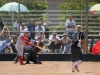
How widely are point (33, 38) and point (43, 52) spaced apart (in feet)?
2.84

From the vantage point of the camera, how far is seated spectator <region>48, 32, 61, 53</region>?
19.5 meters

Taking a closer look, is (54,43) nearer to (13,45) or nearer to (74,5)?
(13,45)

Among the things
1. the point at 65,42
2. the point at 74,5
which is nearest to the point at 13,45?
the point at 65,42

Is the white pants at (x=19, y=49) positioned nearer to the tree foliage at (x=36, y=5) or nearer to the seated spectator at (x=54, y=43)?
the seated spectator at (x=54, y=43)

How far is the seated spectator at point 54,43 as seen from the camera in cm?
1952

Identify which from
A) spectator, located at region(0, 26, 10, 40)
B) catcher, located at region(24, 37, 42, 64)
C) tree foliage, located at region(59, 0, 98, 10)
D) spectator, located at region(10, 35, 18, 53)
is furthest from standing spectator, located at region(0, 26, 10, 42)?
tree foliage, located at region(59, 0, 98, 10)

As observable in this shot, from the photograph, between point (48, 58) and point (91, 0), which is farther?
point (91, 0)

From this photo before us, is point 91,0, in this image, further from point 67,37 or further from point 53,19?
point 67,37

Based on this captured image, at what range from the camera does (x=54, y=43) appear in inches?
773

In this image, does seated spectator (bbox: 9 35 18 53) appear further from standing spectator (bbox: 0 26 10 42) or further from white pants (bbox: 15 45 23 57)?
white pants (bbox: 15 45 23 57)

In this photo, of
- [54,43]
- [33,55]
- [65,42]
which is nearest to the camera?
[33,55]

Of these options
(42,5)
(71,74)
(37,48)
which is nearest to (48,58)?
(37,48)

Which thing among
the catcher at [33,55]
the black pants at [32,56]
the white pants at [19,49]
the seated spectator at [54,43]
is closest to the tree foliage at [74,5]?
the seated spectator at [54,43]

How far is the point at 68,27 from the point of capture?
66.4ft
